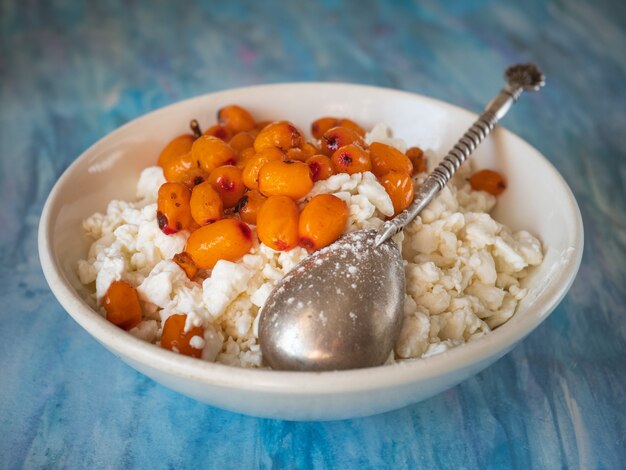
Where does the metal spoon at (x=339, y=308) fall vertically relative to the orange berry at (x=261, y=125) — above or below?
above

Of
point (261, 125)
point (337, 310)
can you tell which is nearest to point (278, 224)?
point (337, 310)

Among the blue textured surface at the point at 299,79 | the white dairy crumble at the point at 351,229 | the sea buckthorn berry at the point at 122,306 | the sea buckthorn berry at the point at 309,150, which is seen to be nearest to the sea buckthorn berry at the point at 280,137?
the sea buckthorn berry at the point at 309,150

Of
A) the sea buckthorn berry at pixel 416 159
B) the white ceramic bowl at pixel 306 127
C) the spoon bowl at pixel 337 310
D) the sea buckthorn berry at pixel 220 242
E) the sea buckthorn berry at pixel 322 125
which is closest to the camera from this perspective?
the white ceramic bowl at pixel 306 127

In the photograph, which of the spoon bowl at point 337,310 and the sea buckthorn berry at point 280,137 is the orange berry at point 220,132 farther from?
the spoon bowl at point 337,310

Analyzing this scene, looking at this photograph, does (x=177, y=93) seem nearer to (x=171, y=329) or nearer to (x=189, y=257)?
(x=189, y=257)

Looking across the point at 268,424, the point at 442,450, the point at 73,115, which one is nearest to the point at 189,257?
the point at 268,424

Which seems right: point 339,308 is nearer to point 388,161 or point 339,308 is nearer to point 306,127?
point 388,161

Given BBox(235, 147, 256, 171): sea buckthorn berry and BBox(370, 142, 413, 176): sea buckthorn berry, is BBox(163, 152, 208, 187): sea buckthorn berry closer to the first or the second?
BBox(235, 147, 256, 171): sea buckthorn berry

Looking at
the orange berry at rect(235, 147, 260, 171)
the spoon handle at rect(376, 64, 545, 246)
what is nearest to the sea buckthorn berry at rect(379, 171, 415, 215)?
the spoon handle at rect(376, 64, 545, 246)
